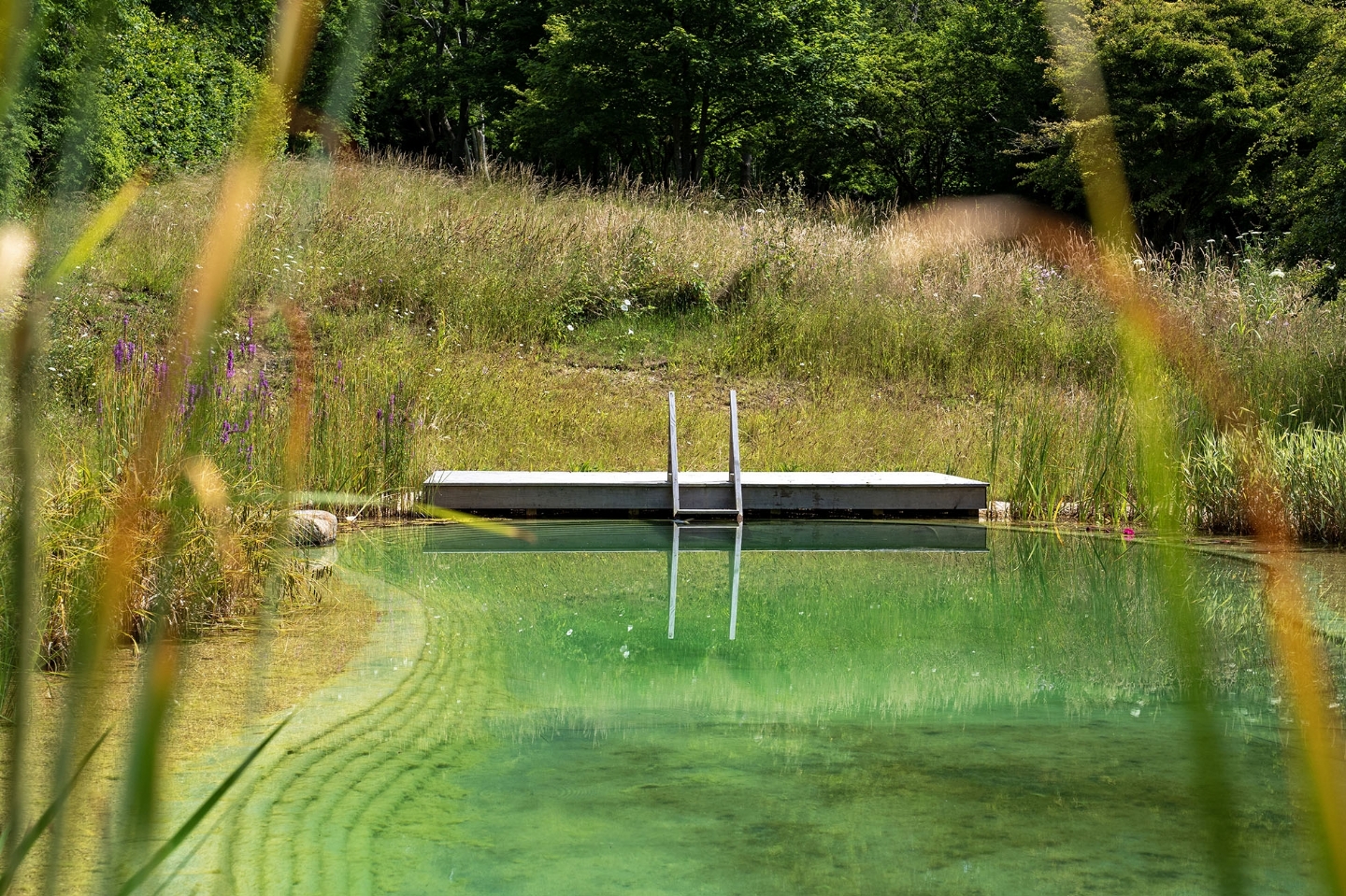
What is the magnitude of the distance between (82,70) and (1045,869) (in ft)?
6.09

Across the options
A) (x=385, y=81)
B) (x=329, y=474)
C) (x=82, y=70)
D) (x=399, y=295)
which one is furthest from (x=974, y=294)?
(x=385, y=81)

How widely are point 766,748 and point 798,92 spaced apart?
16.3 meters

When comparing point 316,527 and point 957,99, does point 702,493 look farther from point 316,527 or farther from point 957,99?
point 957,99

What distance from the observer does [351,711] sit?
280cm

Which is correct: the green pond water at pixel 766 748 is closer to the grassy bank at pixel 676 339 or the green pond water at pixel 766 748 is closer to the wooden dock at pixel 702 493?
the wooden dock at pixel 702 493

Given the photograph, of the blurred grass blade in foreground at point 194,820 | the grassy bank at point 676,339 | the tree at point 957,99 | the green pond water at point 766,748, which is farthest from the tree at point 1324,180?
the tree at point 957,99

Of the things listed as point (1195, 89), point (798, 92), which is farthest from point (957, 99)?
point (1195, 89)

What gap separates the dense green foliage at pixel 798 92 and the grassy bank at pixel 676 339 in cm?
162

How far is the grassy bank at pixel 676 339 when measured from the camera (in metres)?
6.79

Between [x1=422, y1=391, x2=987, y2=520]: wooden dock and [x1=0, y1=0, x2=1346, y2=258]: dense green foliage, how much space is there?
525cm

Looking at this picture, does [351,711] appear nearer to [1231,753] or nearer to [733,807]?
[733,807]

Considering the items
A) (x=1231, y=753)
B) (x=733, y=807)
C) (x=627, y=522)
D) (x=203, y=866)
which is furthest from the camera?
(x=627, y=522)

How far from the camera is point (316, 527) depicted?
543cm

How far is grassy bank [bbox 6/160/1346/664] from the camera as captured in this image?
267 inches
